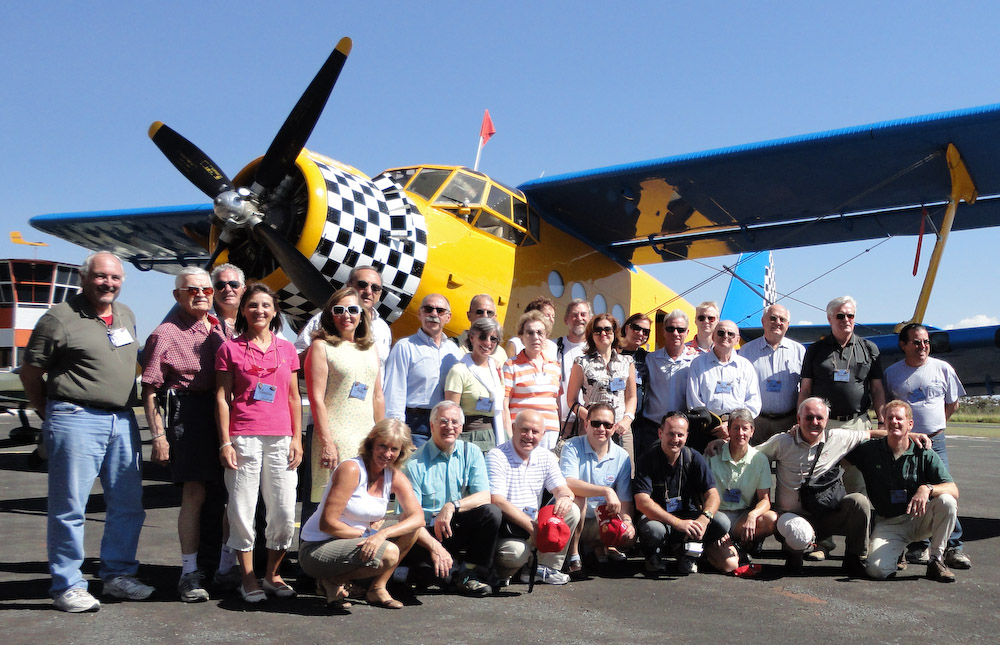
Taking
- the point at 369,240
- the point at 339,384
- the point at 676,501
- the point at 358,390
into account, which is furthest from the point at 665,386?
the point at 369,240

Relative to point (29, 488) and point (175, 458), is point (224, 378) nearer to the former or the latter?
point (175, 458)

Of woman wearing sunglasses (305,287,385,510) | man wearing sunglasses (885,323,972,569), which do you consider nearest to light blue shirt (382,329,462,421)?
woman wearing sunglasses (305,287,385,510)

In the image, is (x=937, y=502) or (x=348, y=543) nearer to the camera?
(x=348, y=543)

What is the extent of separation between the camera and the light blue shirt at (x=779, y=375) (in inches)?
225

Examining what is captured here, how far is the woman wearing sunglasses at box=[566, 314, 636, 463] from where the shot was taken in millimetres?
5328

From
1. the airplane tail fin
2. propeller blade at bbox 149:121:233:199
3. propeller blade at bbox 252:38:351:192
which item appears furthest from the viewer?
the airplane tail fin

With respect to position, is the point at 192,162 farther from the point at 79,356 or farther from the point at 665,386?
the point at 665,386

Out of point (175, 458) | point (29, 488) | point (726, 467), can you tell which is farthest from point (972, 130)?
point (29, 488)

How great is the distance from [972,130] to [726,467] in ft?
16.7

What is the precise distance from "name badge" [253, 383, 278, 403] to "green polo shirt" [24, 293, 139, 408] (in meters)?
0.65

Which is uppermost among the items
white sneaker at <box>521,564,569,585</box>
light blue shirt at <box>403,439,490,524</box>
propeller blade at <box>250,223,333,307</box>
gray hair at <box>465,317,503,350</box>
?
propeller blade at <box>250,223,333,307</box>

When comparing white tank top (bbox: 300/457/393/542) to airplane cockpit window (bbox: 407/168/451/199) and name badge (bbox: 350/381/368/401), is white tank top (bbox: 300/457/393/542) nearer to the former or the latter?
name badge (bbox: 350/381/368/401)

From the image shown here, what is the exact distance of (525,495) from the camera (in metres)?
4.62

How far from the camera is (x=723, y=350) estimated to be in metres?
5.39
